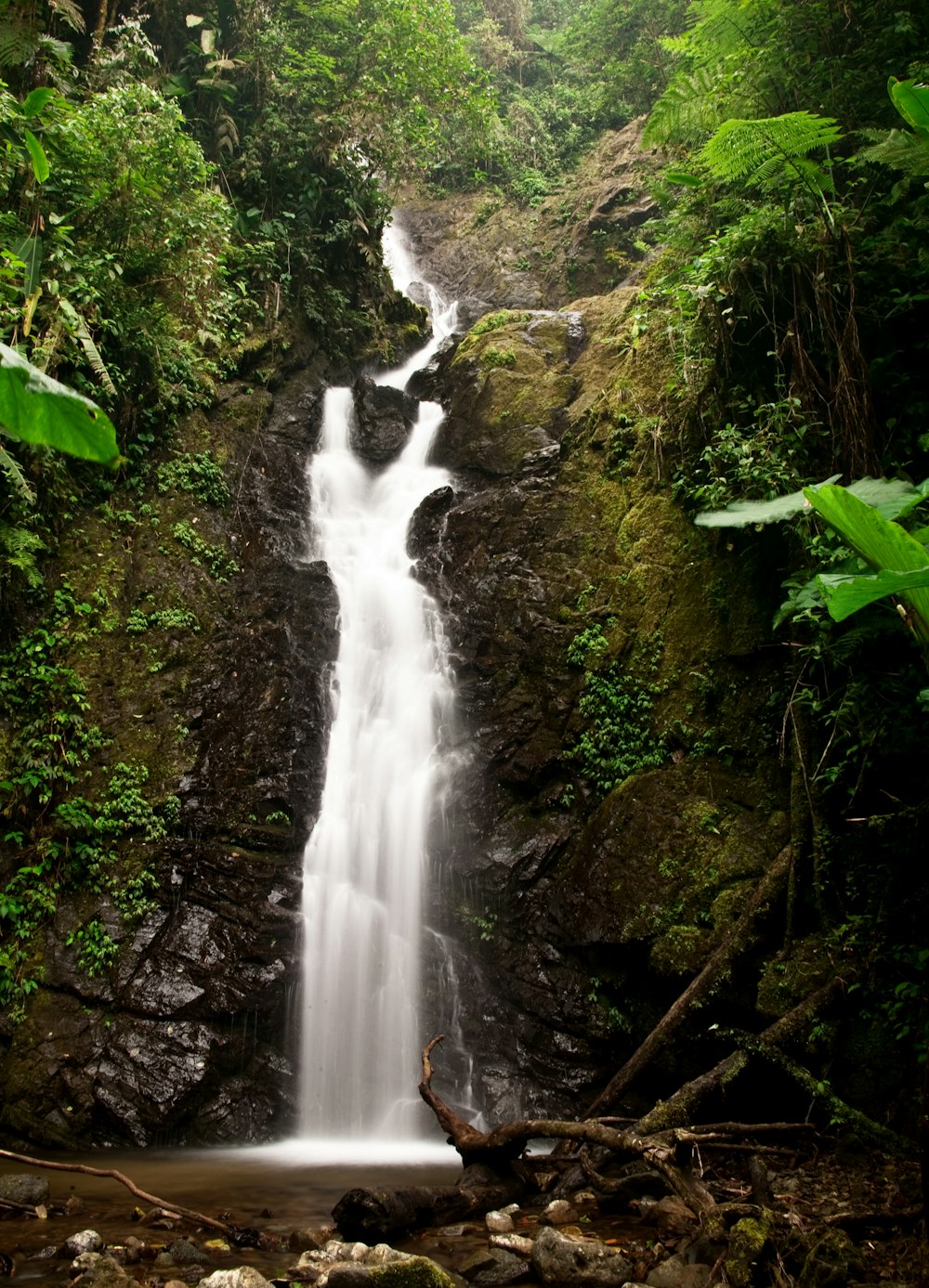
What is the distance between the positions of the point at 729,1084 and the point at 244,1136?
13.0 ft

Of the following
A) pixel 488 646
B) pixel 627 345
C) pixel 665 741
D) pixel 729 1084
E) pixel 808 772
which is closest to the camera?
pixel 729 1084

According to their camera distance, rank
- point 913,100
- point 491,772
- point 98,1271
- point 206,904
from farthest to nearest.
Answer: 1. point 491,772
2. point 206,904
3. point 913,100
4. point 98,1271

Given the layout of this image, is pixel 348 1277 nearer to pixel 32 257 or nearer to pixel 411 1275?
pixel 411 1275

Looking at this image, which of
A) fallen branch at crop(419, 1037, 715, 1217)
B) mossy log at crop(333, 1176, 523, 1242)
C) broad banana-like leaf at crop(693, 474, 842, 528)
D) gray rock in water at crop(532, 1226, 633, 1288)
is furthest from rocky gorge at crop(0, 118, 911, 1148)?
broad banana-like leaf at crop(693, 474, 842, 528)

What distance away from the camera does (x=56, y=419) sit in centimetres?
106

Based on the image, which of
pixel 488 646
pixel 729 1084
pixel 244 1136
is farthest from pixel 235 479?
pixel 729 1084

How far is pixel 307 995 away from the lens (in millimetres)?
7160

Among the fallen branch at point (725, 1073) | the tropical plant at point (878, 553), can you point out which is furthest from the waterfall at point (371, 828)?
the tropical plant at point (878, 553)

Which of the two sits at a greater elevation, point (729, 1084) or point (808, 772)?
point (808, 772)

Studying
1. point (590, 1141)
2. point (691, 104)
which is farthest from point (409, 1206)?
point (691, 104)

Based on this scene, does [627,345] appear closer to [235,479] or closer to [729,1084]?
[235,479]

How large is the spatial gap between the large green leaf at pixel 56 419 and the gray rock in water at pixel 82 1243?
Answer: 165 inches

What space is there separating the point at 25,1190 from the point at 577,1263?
3.10 m

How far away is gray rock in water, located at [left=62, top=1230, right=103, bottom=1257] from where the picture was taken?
3664 mm
